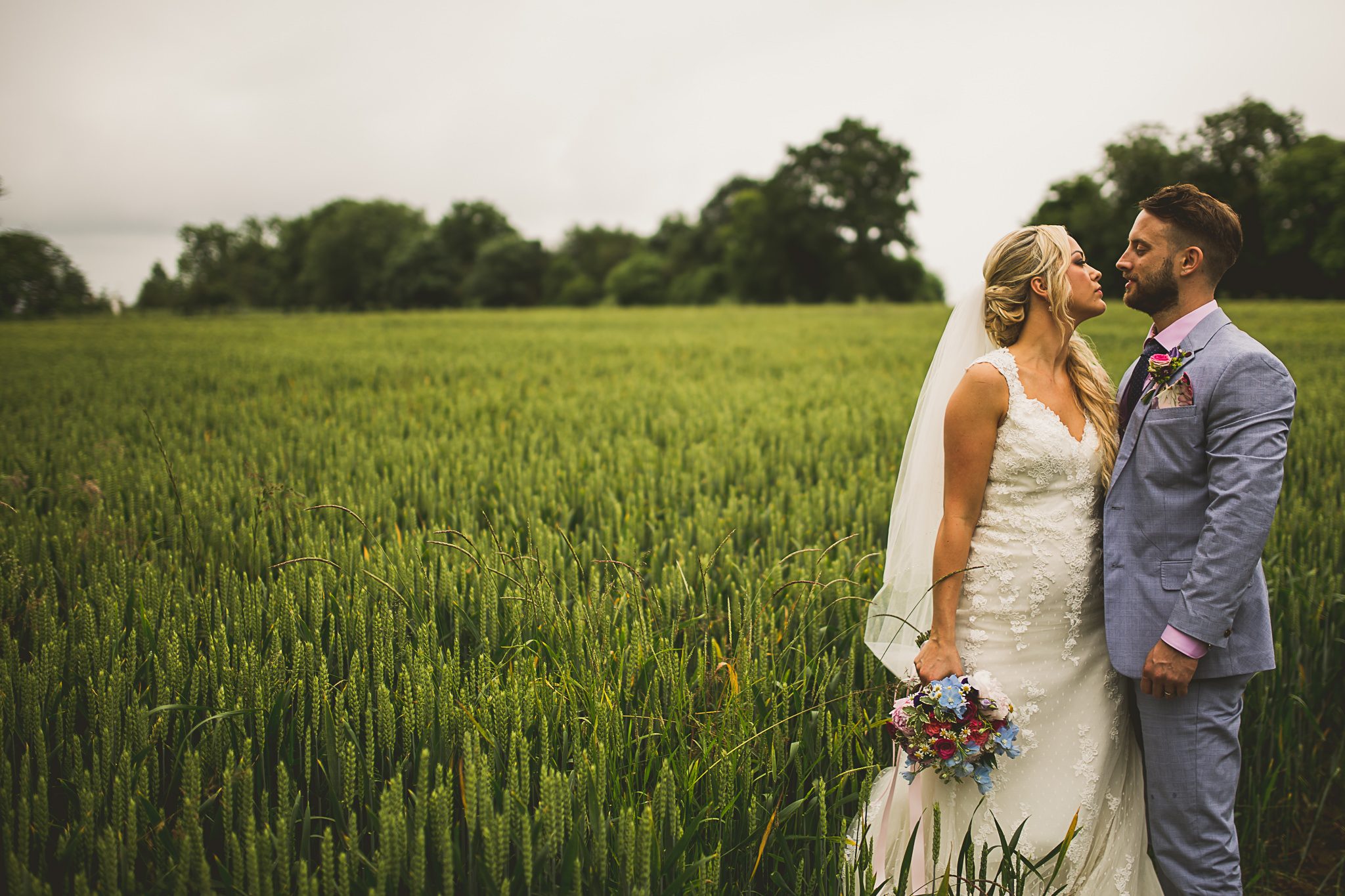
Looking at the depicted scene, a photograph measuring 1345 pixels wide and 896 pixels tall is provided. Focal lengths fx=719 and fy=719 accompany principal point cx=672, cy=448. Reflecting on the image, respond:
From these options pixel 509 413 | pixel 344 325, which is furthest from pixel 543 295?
pixel 509 413

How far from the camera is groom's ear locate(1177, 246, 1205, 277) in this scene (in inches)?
82.1

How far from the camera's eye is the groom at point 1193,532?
1.90m

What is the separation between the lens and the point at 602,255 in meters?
86.5

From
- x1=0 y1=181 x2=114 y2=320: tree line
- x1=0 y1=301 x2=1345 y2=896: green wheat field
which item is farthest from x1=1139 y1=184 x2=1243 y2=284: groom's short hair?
x1=0 y1=181 x2=114 y2=320: tree line

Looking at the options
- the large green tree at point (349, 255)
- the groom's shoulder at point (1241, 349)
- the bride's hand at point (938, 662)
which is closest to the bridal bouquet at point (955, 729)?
the bride's hand at point (938, 662)

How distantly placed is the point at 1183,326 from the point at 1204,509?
21.4 inches

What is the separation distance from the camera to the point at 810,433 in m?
6.63

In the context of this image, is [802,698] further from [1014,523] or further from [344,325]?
[344,325]

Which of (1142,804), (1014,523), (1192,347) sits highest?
(1192,347)

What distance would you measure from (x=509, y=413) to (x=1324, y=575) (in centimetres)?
679

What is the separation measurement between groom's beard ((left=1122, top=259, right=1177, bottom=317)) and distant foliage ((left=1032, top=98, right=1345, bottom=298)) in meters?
46.2

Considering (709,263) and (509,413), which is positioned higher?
(709,263)

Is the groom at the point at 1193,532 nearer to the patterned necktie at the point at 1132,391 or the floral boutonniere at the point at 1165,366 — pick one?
the floral boutonniere at the point at 1165,366

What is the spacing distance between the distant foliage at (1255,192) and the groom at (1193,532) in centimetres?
4622
